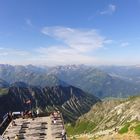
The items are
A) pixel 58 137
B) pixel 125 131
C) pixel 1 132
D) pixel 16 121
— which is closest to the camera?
pixel 58 137

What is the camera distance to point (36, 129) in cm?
4419

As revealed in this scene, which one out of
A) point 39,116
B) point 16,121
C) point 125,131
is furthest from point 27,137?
point 125,131

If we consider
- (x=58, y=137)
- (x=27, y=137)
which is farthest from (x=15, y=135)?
(x=58, y=137)

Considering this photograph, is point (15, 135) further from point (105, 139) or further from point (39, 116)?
point (105, 139)

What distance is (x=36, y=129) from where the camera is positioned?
145 ft

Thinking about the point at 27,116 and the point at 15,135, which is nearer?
the point at 15,135

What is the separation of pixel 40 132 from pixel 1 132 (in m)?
6.62

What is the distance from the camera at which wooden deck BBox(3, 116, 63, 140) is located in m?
40.8

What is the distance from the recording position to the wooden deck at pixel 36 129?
40.8m

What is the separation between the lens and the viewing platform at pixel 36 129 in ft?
134

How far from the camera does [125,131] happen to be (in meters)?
54.1

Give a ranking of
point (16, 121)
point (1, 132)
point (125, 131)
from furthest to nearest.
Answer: point (125, 131) → point (16, 121) → point (1, 132)

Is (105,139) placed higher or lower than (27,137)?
lower

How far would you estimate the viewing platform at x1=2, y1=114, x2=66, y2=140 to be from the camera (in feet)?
134
